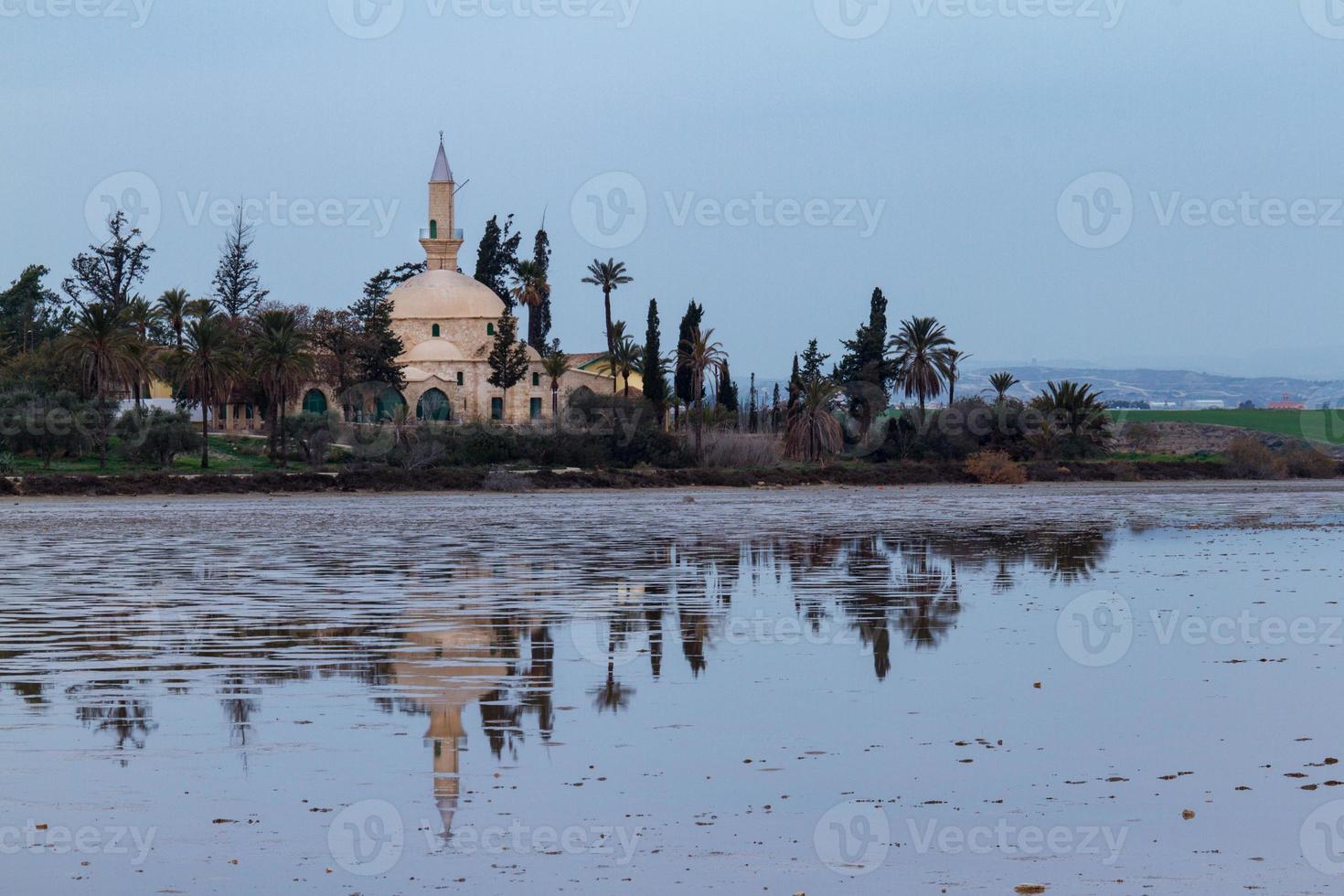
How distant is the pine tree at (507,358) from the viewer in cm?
8356

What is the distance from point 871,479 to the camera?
6147 cm

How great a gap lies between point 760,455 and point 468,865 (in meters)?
56.1

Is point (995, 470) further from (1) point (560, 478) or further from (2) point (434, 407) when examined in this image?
(2) point (434, 407)

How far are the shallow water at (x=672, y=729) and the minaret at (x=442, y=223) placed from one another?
69.6m

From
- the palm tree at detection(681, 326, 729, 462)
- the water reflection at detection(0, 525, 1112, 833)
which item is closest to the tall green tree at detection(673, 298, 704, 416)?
the palm tree at detection(681, 326, 729, 462)

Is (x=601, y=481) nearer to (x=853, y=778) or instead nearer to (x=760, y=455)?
(x=760, y=455)

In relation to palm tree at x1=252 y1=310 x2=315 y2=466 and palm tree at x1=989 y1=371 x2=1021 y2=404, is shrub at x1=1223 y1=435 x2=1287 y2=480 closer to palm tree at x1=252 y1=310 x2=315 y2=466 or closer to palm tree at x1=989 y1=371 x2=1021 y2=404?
palm tree at x1=989 y1=371 x2=1021 y2=404

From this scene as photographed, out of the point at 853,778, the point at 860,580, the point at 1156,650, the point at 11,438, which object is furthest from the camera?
the point at 11,438

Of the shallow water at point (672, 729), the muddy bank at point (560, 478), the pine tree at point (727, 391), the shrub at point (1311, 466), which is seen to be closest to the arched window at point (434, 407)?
the pine tree at point (727, 391)

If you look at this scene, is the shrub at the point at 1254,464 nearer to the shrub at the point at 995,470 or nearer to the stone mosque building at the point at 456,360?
the shrub at the point at 995,470

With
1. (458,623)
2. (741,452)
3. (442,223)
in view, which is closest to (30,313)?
(442,223)

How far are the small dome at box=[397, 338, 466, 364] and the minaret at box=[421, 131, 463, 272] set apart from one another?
25.0 ft

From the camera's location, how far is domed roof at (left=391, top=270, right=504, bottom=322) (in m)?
87.1

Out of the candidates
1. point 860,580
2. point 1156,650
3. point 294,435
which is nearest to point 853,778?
point 1156,650
